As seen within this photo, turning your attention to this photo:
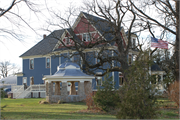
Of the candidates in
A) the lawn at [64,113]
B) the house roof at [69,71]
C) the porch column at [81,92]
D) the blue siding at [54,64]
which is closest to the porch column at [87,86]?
the porch column at [81,92]

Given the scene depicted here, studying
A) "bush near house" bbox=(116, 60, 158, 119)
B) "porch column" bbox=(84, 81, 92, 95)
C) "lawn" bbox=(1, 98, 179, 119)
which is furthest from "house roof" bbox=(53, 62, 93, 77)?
"bush near house" bbox=(116, 60, 158, 119)

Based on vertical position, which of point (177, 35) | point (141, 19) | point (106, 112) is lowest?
point (106, 112)

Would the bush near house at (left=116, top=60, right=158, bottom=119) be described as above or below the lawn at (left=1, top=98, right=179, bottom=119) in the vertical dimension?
above

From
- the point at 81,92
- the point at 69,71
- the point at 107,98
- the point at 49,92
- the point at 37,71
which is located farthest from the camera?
the point at 37,71

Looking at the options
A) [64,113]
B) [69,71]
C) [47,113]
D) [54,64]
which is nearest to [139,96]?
[64,113]

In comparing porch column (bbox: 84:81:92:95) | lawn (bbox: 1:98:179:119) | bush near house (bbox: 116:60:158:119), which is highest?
bush near house (bbox: 116:60:158:119)

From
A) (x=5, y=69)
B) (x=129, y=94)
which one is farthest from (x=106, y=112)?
(x=5, y=69)

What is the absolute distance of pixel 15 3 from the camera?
1230cm

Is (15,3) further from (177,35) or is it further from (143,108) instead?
(177,35)

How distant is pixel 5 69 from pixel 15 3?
218 ft

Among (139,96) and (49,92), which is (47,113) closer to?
(139,96)

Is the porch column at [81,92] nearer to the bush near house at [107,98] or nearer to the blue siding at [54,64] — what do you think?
the bush near house at [107,98]

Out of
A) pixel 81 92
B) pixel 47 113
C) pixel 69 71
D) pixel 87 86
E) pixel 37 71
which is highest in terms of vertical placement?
pixel 69 71

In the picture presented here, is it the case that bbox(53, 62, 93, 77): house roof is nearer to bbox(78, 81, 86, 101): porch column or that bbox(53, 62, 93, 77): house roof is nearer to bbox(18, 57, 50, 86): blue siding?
bbox(78, 81, 86, 101): porch column
